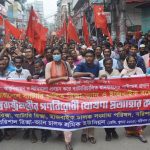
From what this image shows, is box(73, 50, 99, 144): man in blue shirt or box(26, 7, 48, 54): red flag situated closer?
box(73, 50, 99, 144): man in blue shirt

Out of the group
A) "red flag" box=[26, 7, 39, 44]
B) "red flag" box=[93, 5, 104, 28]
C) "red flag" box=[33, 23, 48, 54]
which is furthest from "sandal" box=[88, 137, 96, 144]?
"red flag" box=[93, 5, 104, 28]

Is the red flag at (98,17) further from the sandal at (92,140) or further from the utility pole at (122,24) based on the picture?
the sandal at (92,140)

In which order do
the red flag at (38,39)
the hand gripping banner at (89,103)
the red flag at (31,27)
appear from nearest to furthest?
the hand gripping banner at (89,103) < the red flag at (31,27) < the red flag at (38,39)

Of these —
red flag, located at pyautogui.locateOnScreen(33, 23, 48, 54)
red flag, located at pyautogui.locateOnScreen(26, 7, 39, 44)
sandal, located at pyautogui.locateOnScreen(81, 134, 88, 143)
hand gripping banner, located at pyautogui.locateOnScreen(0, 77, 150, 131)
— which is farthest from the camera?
red flag, located at pyautogui.locateOnScreen(33, 23, 48, 54)

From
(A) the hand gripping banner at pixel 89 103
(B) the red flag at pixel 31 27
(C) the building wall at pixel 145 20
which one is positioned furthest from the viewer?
(C) the building wall at pixel 145 20

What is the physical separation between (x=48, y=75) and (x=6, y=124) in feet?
3.70

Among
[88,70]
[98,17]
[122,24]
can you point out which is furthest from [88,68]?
[122,24]

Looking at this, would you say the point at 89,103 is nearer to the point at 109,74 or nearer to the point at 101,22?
the point at 109,74

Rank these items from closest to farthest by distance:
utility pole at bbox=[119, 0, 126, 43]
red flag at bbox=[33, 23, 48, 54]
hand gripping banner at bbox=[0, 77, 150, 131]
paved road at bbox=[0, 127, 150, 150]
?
paved road at bbox=[0, 127, 150, 150]
hand gripping banner at bbox=[0, 77, 150, 131]
red flag at bbox=[33, 23, 48, 54]
utility pole at bbox=[119, 0, 126, 43]

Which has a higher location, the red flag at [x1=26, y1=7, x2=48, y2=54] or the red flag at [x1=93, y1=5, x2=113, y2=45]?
the red flag at [x1=93, y1=5, x2=113, y2=45]

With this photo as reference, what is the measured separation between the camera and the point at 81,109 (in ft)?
19.1

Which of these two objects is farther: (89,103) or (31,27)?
(31,27)

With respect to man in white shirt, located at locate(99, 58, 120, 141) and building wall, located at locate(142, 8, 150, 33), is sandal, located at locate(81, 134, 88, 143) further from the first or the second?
building wall, located at locate(142, 8, 150, 33)

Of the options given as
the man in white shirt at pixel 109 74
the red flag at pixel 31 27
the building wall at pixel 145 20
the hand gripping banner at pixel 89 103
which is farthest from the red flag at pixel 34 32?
the building wall at pixel 145 20
